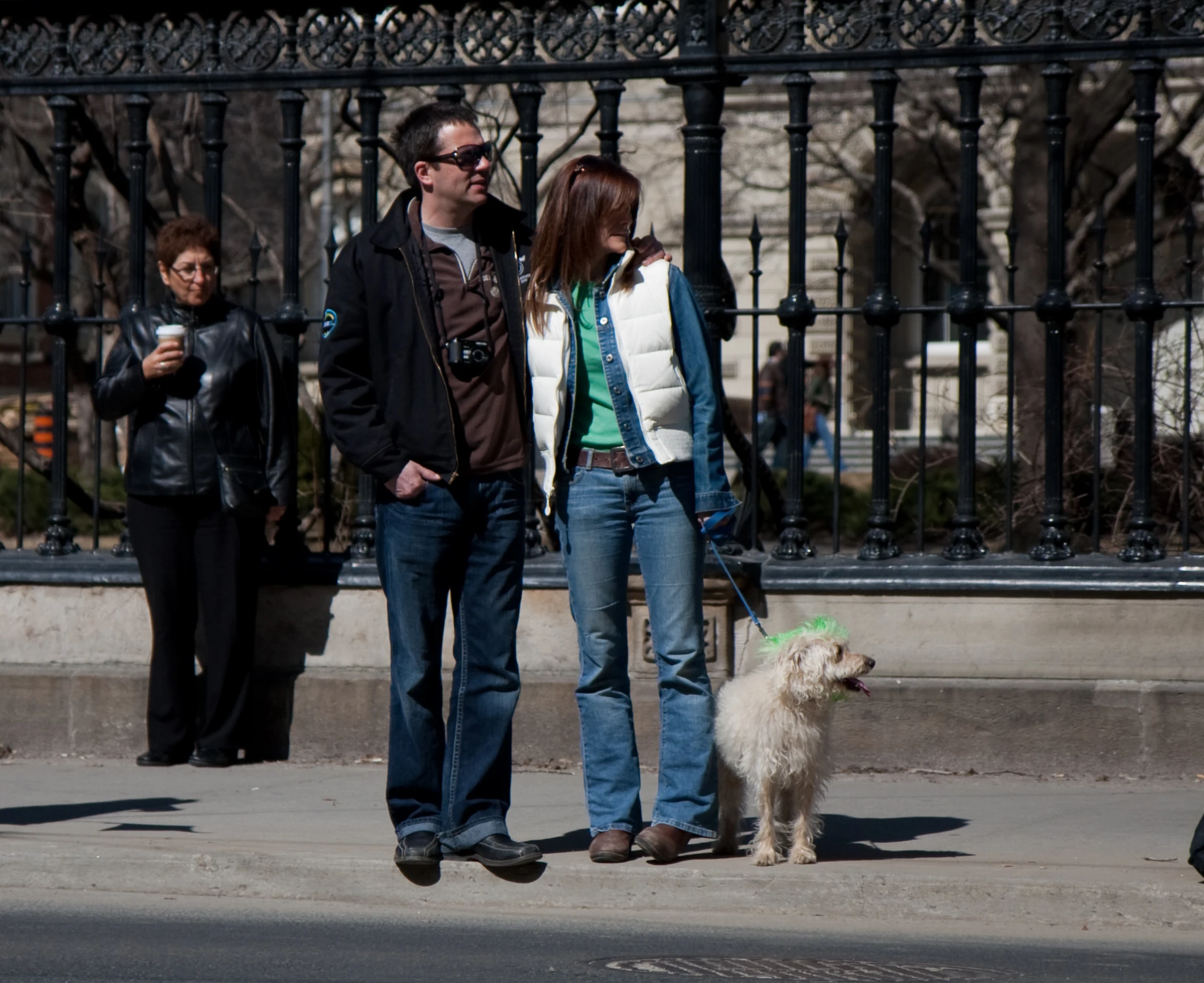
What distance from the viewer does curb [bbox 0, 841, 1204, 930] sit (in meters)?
5.43

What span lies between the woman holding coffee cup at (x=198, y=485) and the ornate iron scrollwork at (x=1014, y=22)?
3370mm

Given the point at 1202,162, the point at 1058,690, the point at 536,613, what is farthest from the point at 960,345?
the point at 1202,162

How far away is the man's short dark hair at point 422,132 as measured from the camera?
18.3 ft

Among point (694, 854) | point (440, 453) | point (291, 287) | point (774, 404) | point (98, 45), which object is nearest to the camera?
point (440, 453)

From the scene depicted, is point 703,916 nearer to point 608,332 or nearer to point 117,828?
point 608,332

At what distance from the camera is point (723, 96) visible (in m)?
7.75

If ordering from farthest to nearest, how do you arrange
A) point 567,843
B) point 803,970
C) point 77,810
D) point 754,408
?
1. point 754,408
2. point 77,810
3. point 567,843
4. point 803,970

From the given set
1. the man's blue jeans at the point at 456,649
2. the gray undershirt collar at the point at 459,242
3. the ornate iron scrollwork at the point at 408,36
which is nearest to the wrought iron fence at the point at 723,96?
the ornate iron scrollwork at the point at 408,36

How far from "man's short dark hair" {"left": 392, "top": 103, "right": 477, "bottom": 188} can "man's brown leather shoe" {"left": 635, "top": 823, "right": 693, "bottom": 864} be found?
2.20 metres

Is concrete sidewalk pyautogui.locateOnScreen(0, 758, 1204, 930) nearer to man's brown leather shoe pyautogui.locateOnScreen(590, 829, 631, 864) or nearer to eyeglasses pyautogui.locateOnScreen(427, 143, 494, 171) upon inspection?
man's brown leather shoe pyautogui.locateOnScreen(590, 829, 631, 864)

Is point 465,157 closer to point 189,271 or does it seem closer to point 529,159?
point 529,159

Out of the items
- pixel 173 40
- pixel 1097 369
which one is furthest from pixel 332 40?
pixel 1097 369

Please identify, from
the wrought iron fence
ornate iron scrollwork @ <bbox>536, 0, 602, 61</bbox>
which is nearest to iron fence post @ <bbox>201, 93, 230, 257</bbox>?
the wrought iron fence

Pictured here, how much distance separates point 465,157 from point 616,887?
2.33 meters
